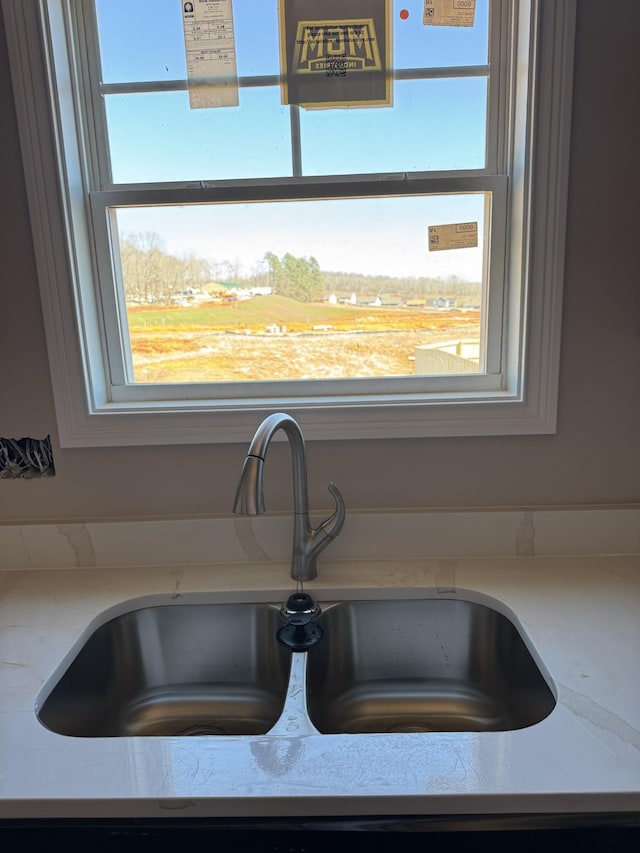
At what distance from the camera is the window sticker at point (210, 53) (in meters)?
1.20

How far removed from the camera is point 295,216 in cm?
129

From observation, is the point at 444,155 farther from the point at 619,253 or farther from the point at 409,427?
the point at 409,427

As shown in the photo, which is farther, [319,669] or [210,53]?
[210,53]

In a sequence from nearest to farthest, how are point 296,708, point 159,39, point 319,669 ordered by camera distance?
point 296,708, point 319,669, point 159,39

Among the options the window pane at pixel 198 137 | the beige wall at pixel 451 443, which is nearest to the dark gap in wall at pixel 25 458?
the beige wall at pixel 451 443

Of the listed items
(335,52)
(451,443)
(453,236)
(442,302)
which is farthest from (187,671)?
(335,52)

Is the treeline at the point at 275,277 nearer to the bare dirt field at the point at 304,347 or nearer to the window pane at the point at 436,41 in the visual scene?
the bare dirt field at the point at 304,347

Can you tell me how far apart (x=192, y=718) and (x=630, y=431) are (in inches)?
43.3

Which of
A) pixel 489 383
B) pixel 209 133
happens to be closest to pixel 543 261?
pixel 489 383

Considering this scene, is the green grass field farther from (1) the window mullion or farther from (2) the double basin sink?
(2) the double basin sink

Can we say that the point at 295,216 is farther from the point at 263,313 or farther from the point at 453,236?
the point at 453,236

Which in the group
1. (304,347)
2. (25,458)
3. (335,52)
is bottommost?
(25,458)

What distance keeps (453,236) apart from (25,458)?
108 cm

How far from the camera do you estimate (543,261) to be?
1.18 meters
